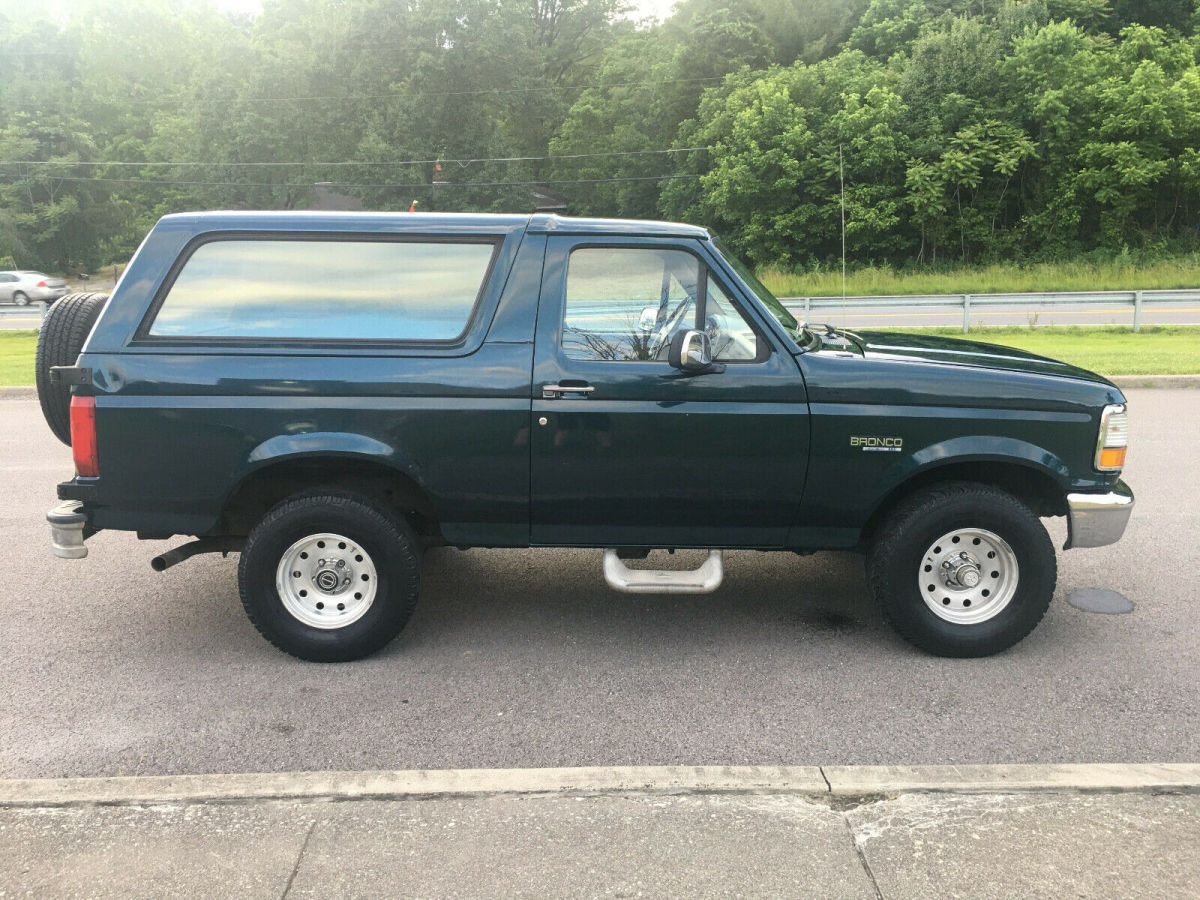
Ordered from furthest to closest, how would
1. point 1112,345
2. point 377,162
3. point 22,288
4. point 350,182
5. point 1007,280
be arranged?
point 350,182 → point 377,162 → point 22,288 → point 1007,280 → point 1112,345

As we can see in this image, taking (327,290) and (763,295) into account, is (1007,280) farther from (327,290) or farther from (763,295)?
(327,290)

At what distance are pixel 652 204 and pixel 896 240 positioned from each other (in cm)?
1962

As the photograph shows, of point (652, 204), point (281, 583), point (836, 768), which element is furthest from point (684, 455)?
point (652, 204)

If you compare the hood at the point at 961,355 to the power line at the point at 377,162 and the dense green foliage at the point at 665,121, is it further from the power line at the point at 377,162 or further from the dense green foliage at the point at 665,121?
the power line at the point at 377,162

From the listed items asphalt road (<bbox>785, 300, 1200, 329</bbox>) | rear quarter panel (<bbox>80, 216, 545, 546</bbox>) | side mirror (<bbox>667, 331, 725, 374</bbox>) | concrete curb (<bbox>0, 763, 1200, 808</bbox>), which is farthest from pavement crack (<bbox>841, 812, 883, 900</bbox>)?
asphalt road (<bbox>785, 300, 1200, 329</bbox>)

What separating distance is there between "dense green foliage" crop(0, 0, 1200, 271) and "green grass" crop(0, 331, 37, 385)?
69.3ft

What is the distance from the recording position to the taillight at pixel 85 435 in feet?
14.3

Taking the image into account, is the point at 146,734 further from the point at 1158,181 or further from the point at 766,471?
the point at 1158,181

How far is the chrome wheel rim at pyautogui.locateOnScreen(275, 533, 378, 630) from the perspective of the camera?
14.8ft

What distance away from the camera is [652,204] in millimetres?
59062

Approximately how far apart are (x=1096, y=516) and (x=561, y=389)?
251cm

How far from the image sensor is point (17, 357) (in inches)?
731

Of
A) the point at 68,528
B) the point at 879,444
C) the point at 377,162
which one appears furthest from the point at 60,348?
the point at 377,162

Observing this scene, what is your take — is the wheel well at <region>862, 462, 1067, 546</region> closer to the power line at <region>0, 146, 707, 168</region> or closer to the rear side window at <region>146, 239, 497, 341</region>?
the rear side window at <region>146, 239, 497, 341</region>
